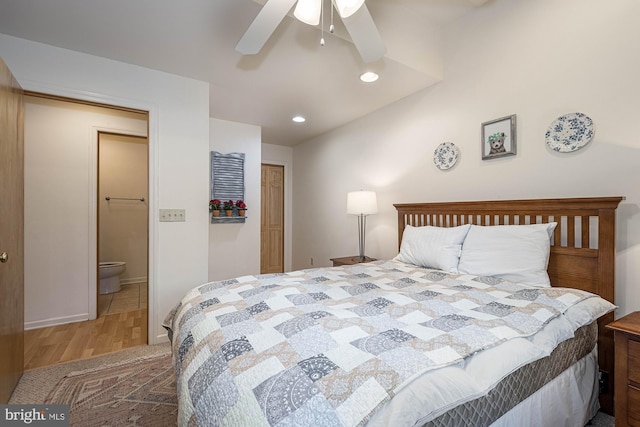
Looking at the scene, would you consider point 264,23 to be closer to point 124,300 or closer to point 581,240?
point 581,240

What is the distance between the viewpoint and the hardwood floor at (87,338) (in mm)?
2293

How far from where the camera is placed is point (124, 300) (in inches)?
149

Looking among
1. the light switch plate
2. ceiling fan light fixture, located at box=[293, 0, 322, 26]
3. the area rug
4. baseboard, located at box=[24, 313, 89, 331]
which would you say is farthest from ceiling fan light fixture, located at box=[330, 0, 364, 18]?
baseboard, located at box=[24, 313, 89, 331]

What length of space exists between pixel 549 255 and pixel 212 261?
3715 millimetres

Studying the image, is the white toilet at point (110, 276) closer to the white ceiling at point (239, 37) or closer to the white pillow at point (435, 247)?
the white ceiling at point (239, 37)

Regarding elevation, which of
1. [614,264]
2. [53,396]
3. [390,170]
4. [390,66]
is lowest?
[53,396]

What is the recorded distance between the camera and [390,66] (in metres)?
2.37

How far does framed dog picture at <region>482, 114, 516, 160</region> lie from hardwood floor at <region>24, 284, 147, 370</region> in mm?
3454

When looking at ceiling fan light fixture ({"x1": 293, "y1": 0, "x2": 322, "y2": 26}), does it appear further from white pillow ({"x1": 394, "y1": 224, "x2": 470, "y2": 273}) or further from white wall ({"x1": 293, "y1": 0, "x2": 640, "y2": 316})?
white pillow ({"x1": 394, "y1": 224, "x2": 470, "y2": 273})

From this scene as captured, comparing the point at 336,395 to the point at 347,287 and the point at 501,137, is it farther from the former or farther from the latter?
the point at 501,137

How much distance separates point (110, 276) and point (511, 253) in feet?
15.9

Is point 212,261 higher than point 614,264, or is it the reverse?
point 614,264

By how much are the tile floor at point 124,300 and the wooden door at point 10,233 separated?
1.49 meters

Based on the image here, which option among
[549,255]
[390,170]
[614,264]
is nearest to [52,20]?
[390,170]
